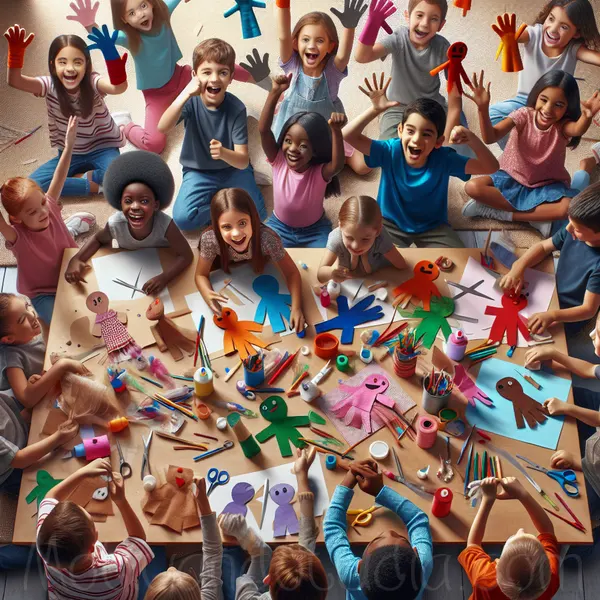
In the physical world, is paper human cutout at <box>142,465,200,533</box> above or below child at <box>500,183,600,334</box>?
below

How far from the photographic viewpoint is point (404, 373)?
9.89 feet

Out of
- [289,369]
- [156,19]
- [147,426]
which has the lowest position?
[147,426]

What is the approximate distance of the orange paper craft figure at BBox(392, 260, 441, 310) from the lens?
3264mm

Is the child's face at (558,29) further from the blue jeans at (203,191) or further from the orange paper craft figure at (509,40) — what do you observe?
the blue jeans at (203,191)

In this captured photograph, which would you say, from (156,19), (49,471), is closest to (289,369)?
(49,471)

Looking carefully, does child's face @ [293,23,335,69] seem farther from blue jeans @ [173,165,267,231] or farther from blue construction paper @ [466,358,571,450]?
blue construction paper @ [466,358,571,450]

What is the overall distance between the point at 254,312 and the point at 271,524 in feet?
2.92

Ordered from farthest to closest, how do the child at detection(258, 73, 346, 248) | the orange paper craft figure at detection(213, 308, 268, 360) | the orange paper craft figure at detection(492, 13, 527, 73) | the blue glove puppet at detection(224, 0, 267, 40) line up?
the blue glove puppet at detection(224, 0, 267, 40)
the orange paper craft figure at detection(492, 13, 527, 73)
the child at detection(258, 73, 346, 248)
the orange paper craft figure at detection(213, 308, 268, 360)

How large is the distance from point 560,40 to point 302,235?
5.48 ft

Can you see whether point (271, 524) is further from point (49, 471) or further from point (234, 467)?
point (49, 471)

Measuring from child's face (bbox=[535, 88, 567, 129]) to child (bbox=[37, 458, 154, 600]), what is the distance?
2.52 meters

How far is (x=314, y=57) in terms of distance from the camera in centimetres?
398

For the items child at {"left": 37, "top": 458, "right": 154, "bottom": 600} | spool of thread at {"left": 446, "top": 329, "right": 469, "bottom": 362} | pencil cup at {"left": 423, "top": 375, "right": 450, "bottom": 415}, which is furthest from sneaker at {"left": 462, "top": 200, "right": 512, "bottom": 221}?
child at {"left": 37, "top": 458, "right": 154, "bottom": 600}

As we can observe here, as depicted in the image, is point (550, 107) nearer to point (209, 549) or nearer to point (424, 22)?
point (424, 22)
